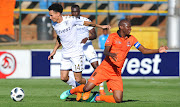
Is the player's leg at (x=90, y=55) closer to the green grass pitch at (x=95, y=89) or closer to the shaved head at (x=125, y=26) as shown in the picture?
the green grass pitch at (x=95, y=89)

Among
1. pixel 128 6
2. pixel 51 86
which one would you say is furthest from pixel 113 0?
pixel 51 86

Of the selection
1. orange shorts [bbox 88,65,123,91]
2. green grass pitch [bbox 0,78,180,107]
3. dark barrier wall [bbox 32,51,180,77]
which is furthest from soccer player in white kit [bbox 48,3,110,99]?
dark barrier wall [bbox 32,51,180,77]

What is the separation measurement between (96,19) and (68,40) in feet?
32.9

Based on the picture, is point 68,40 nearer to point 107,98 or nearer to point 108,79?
point 108,79

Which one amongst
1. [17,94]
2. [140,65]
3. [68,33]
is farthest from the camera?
[140,65]

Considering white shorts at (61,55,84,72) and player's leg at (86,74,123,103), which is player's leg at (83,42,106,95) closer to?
white shorts at (61,55,84,72)

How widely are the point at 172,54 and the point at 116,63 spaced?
22.6 ft

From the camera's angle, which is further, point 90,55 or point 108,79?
point 90,55

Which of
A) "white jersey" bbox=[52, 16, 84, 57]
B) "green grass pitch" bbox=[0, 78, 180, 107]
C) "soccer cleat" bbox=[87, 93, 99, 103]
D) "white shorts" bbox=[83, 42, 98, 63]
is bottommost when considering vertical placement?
"green grass pitch" bbox=[0, 78, 180, 107]

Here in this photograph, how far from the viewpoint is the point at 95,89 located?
1191 cm

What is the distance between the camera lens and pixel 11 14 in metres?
18.7

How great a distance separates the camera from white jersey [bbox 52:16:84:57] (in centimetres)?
891

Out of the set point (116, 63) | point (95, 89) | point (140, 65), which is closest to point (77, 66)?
point (116, 63)

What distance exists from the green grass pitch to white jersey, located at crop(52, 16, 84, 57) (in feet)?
3.58
